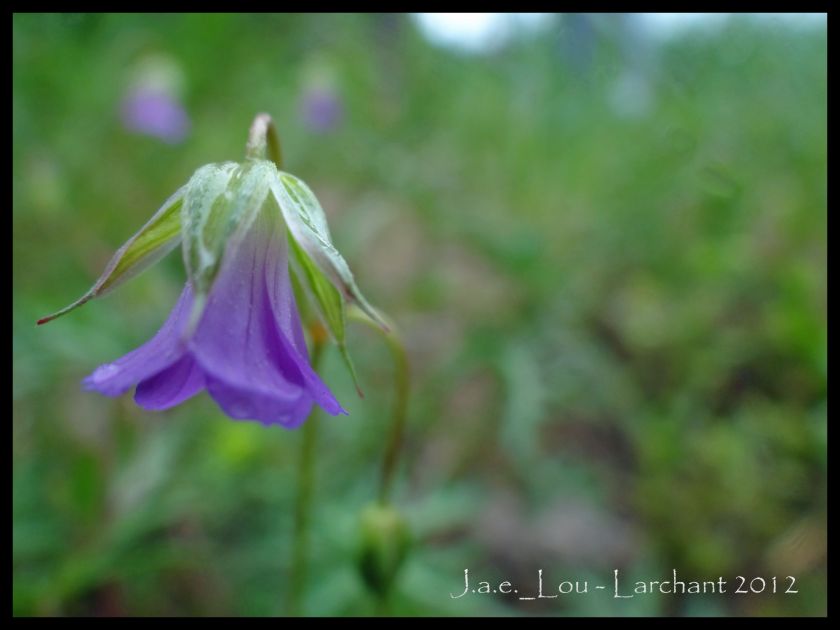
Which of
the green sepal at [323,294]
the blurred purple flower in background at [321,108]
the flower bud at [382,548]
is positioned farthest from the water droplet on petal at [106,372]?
the blurred purple flower in background at [321,108]

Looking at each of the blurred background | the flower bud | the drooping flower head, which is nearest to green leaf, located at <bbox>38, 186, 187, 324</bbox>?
the drooping flower head

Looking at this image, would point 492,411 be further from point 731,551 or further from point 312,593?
point 312,593

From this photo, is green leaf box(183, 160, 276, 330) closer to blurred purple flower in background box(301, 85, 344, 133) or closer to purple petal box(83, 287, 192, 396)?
purple petal box(83, 287, 192, 396)

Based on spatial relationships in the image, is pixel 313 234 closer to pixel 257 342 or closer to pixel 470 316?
pixel 257 342

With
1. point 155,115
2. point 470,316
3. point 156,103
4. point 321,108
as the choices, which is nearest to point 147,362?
point 470,316

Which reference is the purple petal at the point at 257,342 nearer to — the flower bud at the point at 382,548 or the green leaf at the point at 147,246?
the green leaf at the point at 147,246

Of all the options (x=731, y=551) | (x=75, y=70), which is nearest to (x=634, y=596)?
(x=731, y=551)
